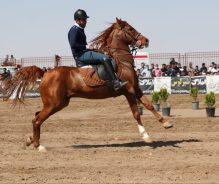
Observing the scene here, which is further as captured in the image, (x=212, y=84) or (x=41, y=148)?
(x=212, y=84)

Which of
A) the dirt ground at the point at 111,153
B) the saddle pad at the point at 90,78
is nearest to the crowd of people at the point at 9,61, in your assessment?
the dirt ground at the point at 111,153

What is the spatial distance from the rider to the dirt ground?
1.48 metres

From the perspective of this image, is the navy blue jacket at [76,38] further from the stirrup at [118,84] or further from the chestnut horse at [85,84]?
the stirrup at [118,84]

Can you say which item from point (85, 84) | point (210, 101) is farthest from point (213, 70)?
point (85, 84)

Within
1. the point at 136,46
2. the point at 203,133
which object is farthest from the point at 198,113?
the point at 136,46

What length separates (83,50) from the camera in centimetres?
1305

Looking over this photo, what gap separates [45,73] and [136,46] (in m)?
2.13

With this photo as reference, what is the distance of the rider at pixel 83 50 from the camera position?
12.9 metres

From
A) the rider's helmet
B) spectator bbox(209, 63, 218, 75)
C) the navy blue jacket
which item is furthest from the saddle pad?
spectator bbox(209, 63, 218, 75)

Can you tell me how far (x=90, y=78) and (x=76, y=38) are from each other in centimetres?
90

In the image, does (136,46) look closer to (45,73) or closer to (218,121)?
(45,73)

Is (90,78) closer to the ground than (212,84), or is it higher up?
higher up

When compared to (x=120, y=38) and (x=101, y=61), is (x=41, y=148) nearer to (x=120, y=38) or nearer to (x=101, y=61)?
(x=101, y=61)

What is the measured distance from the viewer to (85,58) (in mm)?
13023
